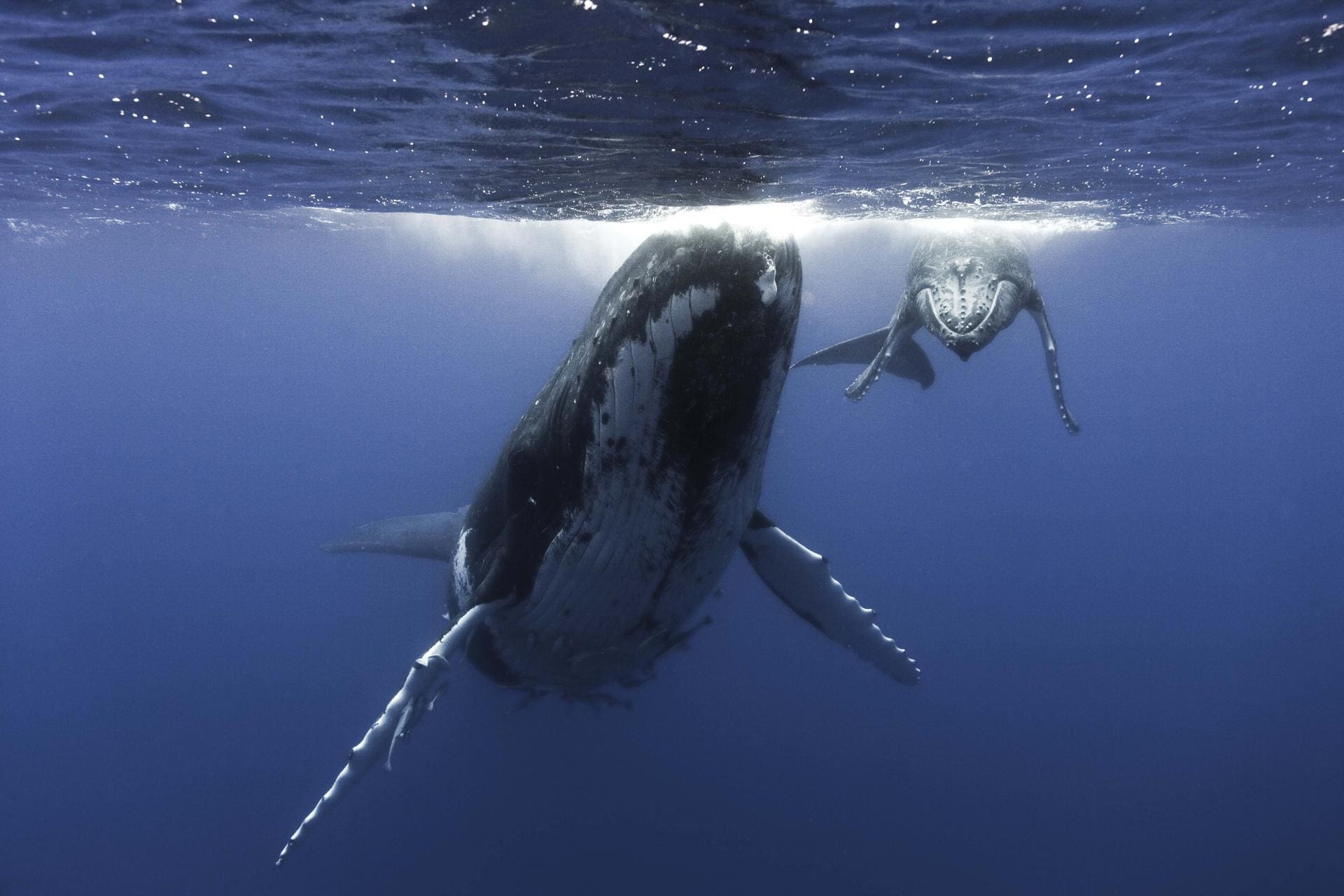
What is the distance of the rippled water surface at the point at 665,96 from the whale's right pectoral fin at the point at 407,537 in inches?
194

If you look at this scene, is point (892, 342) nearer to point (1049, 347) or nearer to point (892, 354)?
point (892, 354)

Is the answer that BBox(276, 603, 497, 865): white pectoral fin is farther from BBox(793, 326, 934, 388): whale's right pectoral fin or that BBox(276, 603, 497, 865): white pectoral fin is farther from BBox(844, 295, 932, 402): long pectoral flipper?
BBox(793, 326, 934, 388): whale's right pectoral fin

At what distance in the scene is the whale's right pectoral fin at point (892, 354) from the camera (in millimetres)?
13742

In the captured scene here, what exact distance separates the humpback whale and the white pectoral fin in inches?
0.5

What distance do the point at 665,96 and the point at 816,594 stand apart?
5.76m

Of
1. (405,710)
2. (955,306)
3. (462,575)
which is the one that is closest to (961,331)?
(955,306)

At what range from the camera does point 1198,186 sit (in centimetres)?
1922

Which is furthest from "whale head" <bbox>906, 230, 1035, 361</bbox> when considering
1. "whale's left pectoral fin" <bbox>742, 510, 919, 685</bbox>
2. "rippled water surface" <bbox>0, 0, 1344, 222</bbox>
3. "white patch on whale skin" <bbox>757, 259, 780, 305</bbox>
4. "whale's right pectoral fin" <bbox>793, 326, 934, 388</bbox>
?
"white patch on whale skin" <bbox>757, 259, 780, 305</bbox>

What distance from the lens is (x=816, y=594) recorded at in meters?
6.06

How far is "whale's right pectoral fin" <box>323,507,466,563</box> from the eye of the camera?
9.40 m

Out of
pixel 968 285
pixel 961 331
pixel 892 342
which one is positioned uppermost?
pixel 968 285

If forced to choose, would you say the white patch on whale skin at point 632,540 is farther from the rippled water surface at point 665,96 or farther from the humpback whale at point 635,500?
the rippled water surface at point 665,96

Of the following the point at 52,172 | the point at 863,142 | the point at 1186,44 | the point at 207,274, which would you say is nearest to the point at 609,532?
the point at 1186,44

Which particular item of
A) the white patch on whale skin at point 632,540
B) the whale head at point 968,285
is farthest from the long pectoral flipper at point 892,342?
the white patch on whale skin at point 632,540
